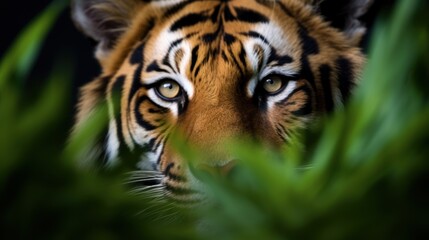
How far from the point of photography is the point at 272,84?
4.24ft

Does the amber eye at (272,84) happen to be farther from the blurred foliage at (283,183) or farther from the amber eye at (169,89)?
the blurred foliage at (283,183)

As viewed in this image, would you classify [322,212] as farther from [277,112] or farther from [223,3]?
[223,3]

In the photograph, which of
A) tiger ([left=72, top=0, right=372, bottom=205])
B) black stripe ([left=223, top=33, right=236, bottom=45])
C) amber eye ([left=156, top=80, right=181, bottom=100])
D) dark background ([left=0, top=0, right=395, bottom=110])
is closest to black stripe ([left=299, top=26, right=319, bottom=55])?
tiger ([left=72, top=0, right=372, bottom=205])

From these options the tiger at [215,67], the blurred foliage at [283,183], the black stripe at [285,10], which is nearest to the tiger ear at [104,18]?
the tiger at [215,67]

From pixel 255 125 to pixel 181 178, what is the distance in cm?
15

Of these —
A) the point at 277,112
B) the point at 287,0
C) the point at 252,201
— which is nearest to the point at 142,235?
the point at 252,201

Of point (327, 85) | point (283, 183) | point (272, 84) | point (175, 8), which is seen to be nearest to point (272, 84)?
point (272, 84)

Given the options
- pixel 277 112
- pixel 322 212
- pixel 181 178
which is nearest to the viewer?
pixel 322 212

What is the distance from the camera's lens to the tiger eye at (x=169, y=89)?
4.35 feet

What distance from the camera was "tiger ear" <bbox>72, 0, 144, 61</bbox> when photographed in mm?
1389

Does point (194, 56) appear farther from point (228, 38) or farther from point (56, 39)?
point (56, 39)

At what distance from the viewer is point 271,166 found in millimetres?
163

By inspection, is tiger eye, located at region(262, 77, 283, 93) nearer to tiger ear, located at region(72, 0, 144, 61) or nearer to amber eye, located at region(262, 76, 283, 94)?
amber eye, located at region(262, 76, 283, 94)

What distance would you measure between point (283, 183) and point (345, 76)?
1.20 meters
